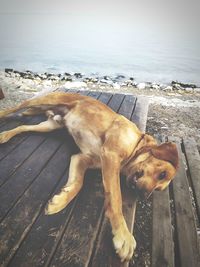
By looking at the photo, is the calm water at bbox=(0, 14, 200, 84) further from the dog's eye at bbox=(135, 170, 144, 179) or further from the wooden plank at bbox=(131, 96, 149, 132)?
the dog's eye at bbox=(135, 170, 144, 179)

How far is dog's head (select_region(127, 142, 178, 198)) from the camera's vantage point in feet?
8.41

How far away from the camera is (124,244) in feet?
6.97

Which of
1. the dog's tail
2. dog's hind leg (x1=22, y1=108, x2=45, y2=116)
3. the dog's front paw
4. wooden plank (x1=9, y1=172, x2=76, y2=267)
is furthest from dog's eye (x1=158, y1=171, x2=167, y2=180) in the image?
dog's hind leg (x1=22, y1=108, x2=45, y2=116)

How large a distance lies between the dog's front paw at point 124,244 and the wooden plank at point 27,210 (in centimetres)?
67

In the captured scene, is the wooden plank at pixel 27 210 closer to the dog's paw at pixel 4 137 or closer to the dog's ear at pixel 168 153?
the dog's paw at pixel 4 137

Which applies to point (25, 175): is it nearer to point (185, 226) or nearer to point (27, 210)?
point (27, 210)

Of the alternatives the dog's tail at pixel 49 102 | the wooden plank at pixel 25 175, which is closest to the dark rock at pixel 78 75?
the dog's tail at pixel 49 102

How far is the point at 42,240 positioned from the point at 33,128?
6.13ft

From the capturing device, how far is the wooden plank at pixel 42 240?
1901 millimetres

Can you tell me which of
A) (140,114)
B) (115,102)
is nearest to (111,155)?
(140,114)

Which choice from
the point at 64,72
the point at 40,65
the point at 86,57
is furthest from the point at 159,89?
the point at 86,57

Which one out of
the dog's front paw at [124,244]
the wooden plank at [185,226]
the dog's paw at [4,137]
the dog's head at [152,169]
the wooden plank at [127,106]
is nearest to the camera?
the dog's front paw at [124,244]

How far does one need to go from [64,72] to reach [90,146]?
10513 millimetres

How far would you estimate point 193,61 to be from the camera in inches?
693
